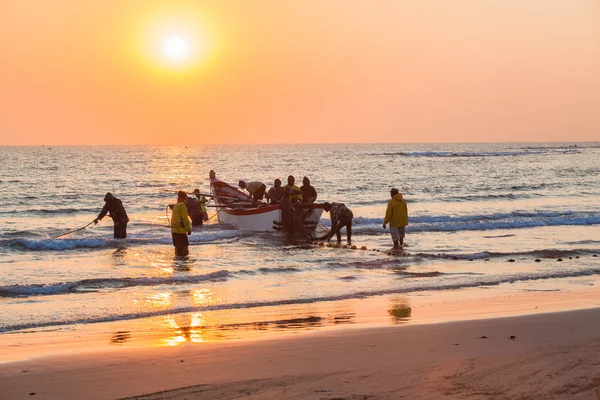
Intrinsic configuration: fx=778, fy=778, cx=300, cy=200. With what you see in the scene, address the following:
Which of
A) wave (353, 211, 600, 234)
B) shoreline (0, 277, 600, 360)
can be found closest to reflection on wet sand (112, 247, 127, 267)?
shoreline (0, 277, 600, 360)

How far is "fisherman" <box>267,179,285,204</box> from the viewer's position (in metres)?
23.2

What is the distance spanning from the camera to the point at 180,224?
17.8m

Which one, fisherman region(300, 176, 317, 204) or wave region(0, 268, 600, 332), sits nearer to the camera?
wave region(0, 268, 600, 332)

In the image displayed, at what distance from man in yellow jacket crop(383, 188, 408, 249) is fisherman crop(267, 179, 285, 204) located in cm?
431

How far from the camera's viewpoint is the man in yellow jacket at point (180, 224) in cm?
1758

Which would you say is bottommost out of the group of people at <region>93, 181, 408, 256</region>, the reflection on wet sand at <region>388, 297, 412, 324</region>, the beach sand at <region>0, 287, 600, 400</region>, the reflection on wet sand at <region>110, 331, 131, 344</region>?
the reflection on wet sand at <region>388, 297, 412, 324</region>

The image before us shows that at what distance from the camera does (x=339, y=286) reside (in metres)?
14.3

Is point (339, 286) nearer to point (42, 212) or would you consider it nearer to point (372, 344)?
point (372, 344)

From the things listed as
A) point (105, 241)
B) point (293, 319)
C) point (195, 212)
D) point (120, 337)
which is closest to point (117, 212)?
point (105, 241)

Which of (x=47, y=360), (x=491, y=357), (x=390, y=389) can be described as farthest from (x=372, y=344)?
(x=47, y=360)

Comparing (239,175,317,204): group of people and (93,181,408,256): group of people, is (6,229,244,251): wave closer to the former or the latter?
(93,181,408,256): group of people

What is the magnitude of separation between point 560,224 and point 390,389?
22459 mm

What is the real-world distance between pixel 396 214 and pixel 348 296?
6.77m

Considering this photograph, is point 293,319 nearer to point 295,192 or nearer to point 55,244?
point 295,192
